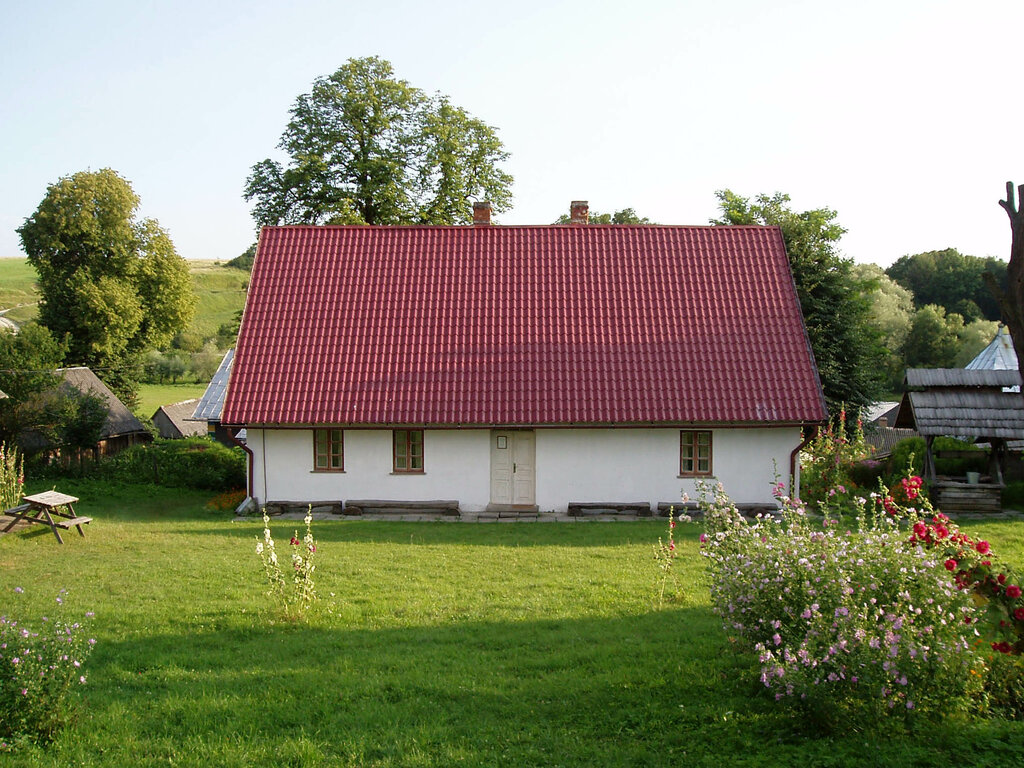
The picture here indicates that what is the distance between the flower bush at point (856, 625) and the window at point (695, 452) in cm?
1160

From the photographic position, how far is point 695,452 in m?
18.8

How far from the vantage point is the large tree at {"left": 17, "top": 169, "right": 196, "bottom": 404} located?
3766 cm

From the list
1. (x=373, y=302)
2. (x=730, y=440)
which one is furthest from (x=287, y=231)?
(x=730, y=440)

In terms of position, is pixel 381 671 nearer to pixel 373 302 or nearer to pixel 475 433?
pixel 475 433

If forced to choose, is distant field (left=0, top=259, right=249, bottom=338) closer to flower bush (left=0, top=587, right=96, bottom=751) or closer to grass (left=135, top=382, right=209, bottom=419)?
grass (left=135, top=382, right=209, bottom=419)

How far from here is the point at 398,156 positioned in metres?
31.7

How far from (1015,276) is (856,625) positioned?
362 centimetres

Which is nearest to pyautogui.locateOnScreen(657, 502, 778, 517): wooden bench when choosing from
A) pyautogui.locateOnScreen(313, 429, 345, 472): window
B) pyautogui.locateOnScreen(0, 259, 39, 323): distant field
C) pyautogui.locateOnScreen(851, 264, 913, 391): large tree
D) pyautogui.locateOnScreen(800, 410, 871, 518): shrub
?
pyautogui.locateOnScreen(800, 410, 871, 518): shrub

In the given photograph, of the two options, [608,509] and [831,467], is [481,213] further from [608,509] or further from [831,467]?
[831,467]

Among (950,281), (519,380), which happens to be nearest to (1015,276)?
(519,380)

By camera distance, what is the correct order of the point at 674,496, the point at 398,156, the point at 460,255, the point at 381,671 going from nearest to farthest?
the point at 381,671
the point at 674,496
the point at 460,255
the point at 398,156

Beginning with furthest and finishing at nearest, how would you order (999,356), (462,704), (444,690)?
(999,356)
(444,690)
(462,704)

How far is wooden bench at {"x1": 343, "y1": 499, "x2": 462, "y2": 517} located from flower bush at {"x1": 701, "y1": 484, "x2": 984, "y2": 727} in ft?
38.6

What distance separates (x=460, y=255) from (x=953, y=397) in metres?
12.4
